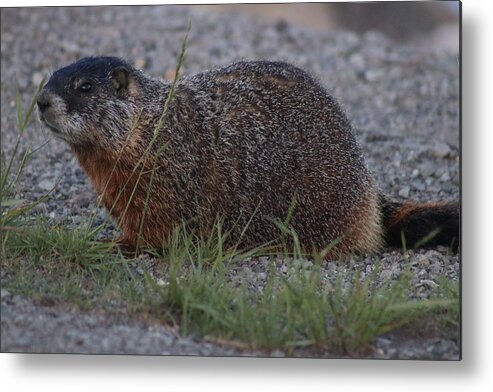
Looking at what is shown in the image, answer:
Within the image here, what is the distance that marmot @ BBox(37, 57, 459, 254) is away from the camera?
4152mm

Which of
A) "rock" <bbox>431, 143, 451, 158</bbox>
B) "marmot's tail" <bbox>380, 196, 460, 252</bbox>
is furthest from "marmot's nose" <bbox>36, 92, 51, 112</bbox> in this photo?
"rock" <bbox>431, 143, 451, 158</bbox>

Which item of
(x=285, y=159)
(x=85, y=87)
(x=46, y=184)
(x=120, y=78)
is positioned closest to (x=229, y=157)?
(x=285, y=159)

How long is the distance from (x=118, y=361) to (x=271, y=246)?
0.83 metres

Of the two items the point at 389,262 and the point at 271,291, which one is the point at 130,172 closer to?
the point at 271,291

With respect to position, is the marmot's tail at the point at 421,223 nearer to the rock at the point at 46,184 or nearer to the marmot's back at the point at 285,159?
the marmot's back at the point at 285,159

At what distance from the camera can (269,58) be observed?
5.41 m

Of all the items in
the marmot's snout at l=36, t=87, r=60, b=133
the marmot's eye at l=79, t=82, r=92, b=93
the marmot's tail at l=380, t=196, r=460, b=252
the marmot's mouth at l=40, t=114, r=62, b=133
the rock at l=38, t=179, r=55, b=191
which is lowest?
the marmot's tail at l=380, t=196, r=460, b=252

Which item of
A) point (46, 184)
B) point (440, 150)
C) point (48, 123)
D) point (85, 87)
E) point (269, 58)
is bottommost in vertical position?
point (46, 184)

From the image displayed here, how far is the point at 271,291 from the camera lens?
12.6 feet

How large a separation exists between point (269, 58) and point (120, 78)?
1.41 meters

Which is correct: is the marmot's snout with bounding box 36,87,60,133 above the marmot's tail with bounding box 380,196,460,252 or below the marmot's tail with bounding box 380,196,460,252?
above

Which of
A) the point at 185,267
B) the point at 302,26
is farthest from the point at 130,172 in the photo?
the point at 302,26

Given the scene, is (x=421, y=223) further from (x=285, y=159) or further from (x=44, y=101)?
(x=44, y=101)

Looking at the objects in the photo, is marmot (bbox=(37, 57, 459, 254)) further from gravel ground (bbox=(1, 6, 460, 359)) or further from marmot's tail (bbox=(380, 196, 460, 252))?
gravel ground (bbox=(1, 6, 460, 359))
